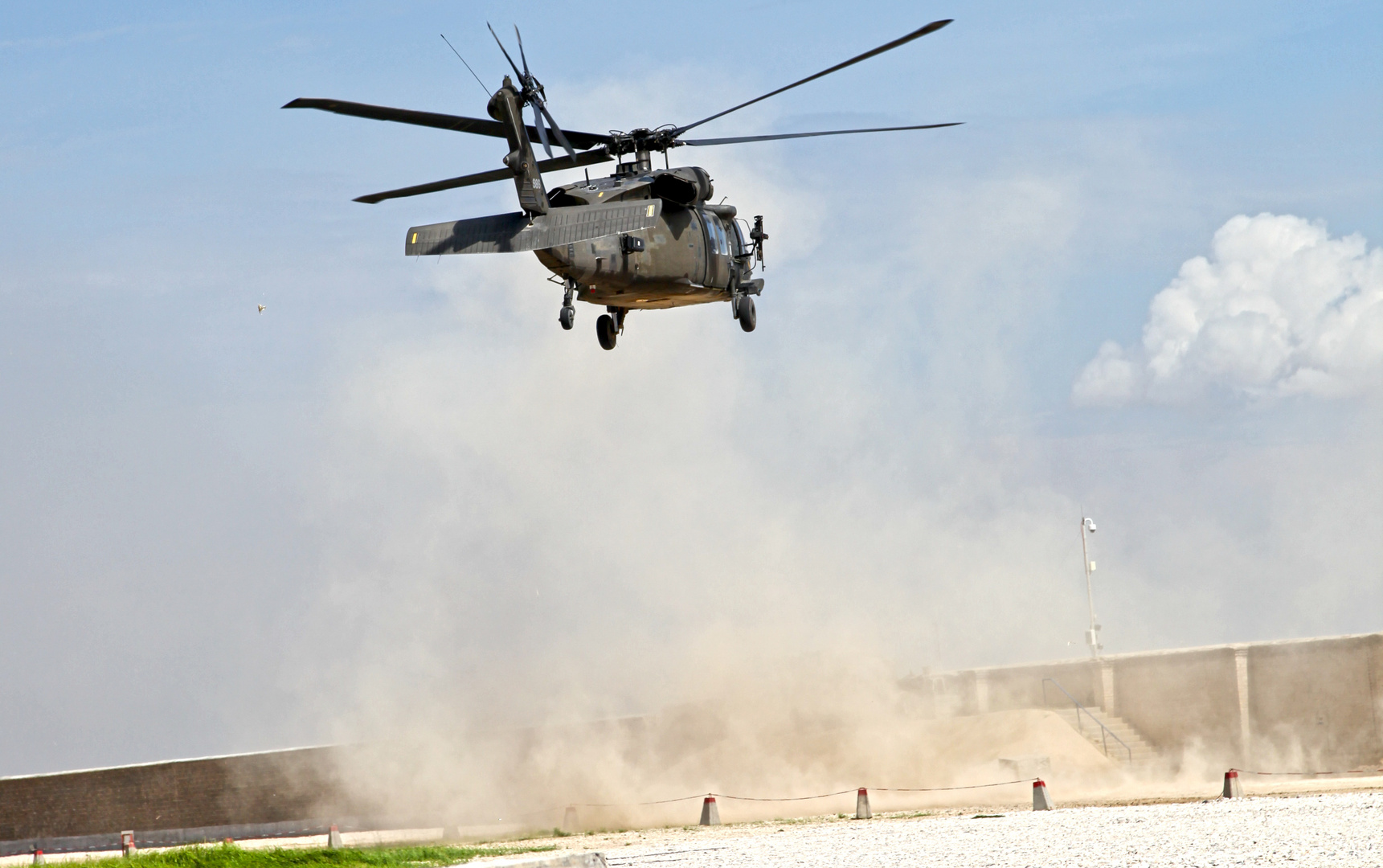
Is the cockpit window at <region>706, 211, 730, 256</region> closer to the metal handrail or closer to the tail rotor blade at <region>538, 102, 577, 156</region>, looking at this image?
the tail rotor blade at <region>538, 102, 577, 156</region>

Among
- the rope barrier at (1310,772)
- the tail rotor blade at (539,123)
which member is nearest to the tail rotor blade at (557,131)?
the tail rotor blade at (539,123)

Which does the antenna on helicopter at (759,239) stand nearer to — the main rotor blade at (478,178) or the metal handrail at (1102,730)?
the main rotor blade at (478,178)

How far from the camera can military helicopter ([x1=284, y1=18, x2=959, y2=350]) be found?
67.5 ft

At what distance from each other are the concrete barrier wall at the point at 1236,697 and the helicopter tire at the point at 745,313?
16.3 meters

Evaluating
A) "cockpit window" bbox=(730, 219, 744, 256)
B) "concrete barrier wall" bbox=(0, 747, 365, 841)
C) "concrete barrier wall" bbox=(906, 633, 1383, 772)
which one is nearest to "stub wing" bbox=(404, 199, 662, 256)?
"cockpit window" bbox=(730, 219, 744, 256)

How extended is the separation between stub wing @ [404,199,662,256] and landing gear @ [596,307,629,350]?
11.7ft

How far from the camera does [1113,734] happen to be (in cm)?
3625

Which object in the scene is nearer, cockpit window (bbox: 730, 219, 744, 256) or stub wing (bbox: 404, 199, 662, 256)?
stub wing (bbox: 404, 199, 662, 256)

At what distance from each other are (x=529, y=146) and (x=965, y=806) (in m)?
16.1

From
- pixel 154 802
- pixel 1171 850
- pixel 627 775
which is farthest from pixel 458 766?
pixel 1171 850

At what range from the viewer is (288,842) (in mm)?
30266

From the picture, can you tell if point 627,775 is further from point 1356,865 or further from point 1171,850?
point 1356,865

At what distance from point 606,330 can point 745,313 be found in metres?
2.34

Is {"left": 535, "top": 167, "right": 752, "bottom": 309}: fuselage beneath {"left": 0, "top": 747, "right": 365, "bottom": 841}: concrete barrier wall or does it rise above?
above
